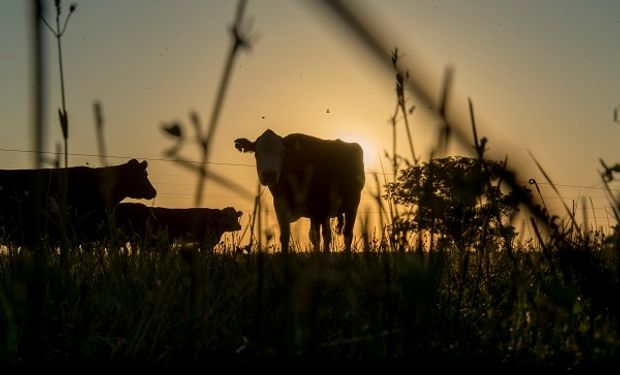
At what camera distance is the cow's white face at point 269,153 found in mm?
14414

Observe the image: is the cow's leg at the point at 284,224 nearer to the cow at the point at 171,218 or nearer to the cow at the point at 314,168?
the cow at the point at 314,168

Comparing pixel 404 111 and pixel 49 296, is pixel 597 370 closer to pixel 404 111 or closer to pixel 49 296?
pixel 404 111

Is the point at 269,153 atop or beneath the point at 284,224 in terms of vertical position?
atop

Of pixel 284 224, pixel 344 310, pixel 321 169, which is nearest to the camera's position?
pixel 284 224

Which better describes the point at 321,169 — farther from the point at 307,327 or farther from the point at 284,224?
the point at 284,224

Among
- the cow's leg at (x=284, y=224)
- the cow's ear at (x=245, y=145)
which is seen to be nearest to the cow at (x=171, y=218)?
the cow's ear at (x=245, y=145)

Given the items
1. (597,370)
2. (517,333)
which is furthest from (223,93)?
(517,333)

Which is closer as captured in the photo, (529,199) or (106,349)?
(529,199)

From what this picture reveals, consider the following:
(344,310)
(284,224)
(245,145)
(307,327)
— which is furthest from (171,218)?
(284,224)

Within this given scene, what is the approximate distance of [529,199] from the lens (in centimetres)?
95

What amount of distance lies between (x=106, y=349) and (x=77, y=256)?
2110 mm

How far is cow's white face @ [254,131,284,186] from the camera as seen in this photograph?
567 inches

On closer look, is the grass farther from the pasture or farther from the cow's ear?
the cow's ear

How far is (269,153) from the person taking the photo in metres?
14.9
